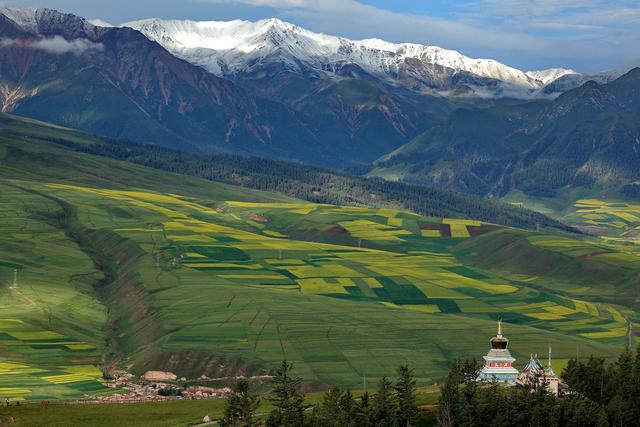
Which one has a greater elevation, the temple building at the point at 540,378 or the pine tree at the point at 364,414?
the temple building at the point at 540,378

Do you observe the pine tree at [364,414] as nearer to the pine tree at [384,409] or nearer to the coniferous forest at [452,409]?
the coniferous forest at [452,409]

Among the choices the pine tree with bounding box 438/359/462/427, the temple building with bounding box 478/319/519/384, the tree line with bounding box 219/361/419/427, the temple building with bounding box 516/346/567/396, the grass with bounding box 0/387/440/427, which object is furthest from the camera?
the grass with bounding box 0/387/440/427

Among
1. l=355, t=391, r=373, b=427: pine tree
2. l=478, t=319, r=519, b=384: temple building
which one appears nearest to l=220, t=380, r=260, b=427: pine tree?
l=355, t=391, r=373, b=427: pine tree

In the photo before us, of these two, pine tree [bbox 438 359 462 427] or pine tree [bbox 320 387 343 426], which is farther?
pine tree [bbox 438 359 462 427]

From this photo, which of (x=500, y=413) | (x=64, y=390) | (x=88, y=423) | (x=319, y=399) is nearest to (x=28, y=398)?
(x=64, y=390)

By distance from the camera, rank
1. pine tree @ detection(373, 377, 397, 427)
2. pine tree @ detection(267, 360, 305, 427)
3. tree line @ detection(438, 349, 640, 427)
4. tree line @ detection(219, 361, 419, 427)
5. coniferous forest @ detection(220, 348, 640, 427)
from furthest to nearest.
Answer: tree line @ detection(438, 349, 640, 427)
pine tree @ detection(373, 377, 397, 427)
coniferous forest @ detection(220, 348, 640, 427)
pine tree @ detection(267, 360, 305, 427)
tree line @ detection(219, 361, 419, 427)

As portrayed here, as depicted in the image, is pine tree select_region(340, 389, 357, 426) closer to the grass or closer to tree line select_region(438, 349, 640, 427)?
tree line select_region(438, 349, 640, 427)

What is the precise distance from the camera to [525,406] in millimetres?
140125

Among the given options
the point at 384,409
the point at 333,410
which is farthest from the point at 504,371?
the point at 333,410

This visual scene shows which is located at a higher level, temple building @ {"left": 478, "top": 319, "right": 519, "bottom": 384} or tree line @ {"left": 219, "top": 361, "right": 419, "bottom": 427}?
temple building @ {"left": 478, "top": 319, "right": 519, "bottom": 384}

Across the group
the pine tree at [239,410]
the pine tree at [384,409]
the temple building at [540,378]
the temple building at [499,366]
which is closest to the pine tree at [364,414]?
the pine tree at [384,409]

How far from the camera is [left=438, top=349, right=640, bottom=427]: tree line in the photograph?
138875mm

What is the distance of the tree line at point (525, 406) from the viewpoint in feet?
456

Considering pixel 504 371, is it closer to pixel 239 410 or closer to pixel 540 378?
pixel 540 378
